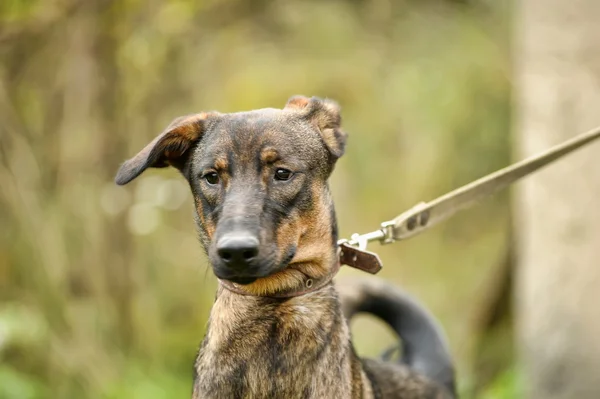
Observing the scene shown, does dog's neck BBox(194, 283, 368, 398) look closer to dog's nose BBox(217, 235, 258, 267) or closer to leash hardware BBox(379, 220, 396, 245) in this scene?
dog's nose BBox(217, 235, 258, 267)

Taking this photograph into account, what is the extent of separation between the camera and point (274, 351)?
347 centimetres

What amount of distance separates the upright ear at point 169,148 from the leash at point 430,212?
0.78 m

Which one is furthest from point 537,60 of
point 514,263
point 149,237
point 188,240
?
point 188,240

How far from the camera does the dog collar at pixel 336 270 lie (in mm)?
3559

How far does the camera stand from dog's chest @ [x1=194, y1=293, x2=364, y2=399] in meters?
3.42

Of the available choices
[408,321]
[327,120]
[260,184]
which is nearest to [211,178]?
[260,184]

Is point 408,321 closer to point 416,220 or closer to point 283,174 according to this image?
point 416,220

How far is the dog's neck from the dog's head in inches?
4.1

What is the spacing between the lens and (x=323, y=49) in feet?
35.2

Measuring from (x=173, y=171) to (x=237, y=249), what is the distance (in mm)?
6935

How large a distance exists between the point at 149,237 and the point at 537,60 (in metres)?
5.12

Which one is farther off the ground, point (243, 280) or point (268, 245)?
point (268, 245)

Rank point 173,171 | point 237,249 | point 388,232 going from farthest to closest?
point 173,171
point 388,232
point 237,249

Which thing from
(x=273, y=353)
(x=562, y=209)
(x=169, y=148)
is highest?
(x=562, y=209)
